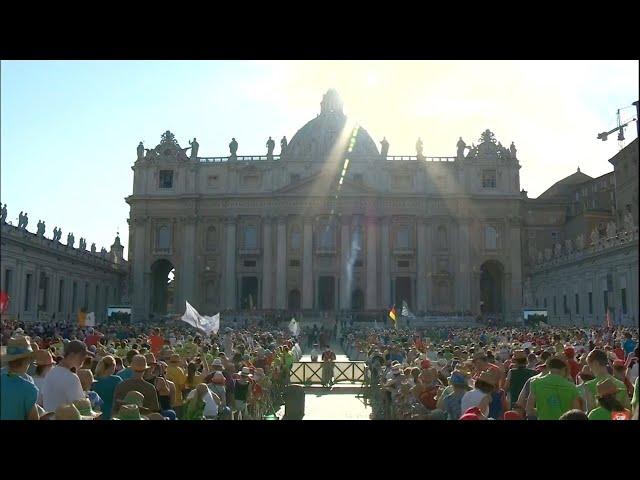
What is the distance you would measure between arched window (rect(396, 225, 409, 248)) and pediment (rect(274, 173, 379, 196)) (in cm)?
504

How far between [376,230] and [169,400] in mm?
64091

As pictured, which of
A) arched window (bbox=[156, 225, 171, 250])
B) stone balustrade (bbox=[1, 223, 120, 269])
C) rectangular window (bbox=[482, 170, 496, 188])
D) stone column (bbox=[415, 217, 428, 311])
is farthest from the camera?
rectangular window (bbox=[482, 170, 496, 188])

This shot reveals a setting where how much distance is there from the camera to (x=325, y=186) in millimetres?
73125

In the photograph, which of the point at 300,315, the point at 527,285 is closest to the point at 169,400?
the point at 300,315

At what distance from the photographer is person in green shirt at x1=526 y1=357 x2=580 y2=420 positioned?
8.02 meters

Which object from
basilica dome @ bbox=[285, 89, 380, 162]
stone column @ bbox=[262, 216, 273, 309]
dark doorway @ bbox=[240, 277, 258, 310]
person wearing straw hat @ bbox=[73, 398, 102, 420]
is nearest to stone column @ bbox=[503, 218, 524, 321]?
basilica dome @ bbox=[285, 89, 380, 162]

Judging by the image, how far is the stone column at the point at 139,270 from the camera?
240ft

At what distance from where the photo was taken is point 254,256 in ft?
245

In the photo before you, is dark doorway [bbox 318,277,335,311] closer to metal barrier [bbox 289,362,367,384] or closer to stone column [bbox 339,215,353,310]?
stone column [bbox 339,215,353,310]

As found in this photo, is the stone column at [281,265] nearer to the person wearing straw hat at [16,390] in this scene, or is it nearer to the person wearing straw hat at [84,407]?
the person wearing straw hat at [84,407]

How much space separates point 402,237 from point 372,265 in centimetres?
478

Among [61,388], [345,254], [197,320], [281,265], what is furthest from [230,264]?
[61,388]

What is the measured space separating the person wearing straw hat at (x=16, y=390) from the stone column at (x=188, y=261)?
223ft
